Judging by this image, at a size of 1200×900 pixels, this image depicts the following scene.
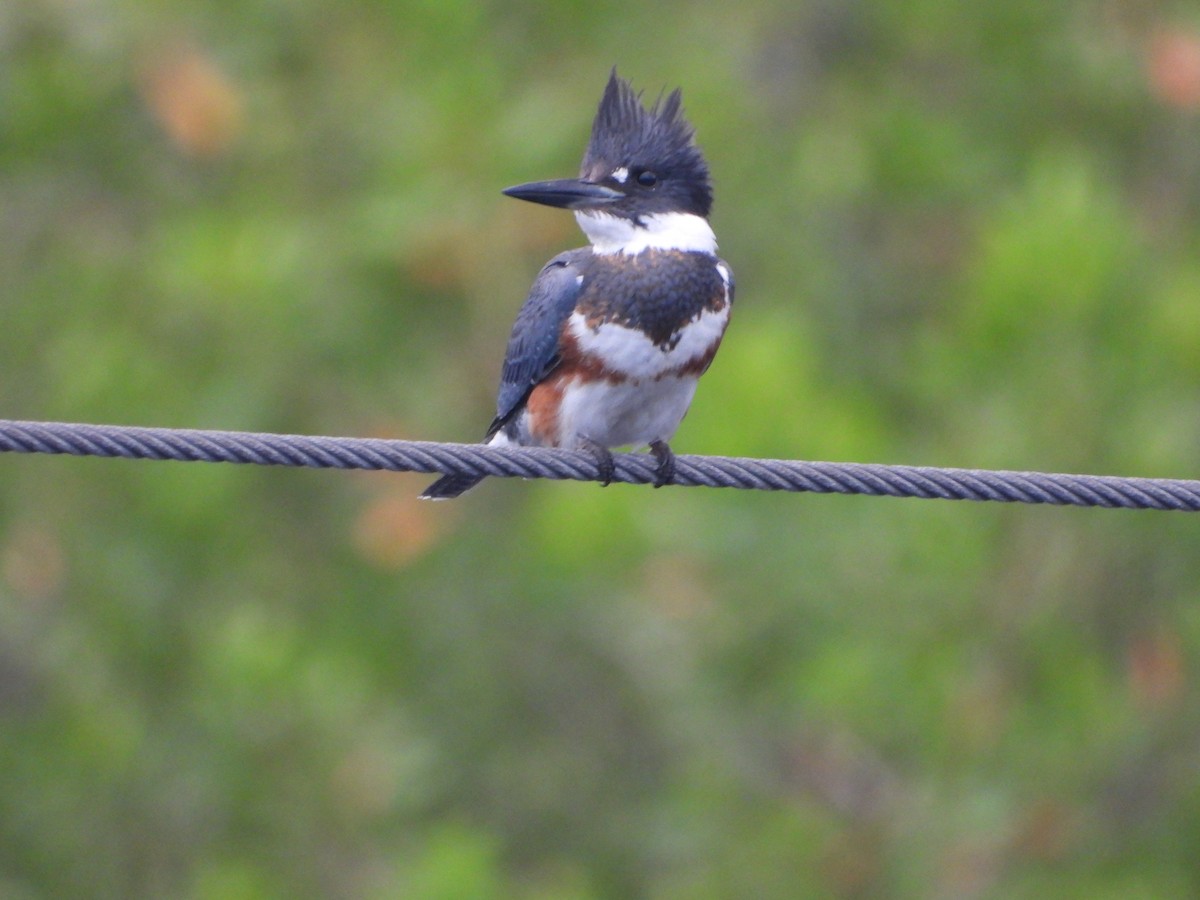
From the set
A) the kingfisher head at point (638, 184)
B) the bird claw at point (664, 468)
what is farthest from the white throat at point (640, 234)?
the bird claw at point (664, 468)

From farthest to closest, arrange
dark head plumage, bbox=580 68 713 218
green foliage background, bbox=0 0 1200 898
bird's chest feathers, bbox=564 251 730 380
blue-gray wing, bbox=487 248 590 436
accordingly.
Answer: green foliage background, bbox=0 0 1200 898 < dark head plumage, bbox=580 68 713 218 < blue-gray wing, bbox=487 248 590 436 < bird's chest feathers, bbox=564 251 730 380

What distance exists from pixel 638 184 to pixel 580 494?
6.71 ft

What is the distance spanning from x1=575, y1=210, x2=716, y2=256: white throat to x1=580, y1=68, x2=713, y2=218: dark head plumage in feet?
0.18

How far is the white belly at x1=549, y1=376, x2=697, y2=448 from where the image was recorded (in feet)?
13.7

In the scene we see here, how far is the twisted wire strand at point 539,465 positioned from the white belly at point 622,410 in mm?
817

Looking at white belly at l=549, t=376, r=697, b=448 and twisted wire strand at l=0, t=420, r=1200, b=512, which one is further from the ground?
white belly at l=549, t=376, r=697, b=448

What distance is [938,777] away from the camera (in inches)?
225

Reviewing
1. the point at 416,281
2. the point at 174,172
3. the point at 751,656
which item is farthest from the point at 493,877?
the point at 174,172

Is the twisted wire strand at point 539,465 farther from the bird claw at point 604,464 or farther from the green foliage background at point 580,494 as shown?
the green foliage background at point 580,494

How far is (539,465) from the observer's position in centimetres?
327

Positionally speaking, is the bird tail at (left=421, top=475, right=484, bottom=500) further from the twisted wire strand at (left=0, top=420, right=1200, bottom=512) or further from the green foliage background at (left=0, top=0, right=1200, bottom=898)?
the green foliage background at (left=0, top=0, right=1200, bottom=898)

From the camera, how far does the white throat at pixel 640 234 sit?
4.31 meters

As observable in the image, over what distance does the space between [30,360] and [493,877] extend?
284 cm

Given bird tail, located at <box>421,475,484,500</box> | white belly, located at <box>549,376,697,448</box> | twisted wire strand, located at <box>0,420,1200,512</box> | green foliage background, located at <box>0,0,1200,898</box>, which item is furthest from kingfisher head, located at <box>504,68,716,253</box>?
green foliage background, located at <box>0,0,1200,898</box>
